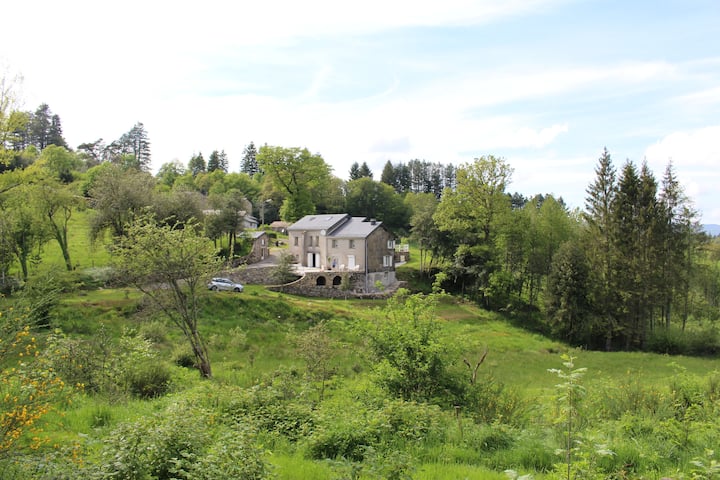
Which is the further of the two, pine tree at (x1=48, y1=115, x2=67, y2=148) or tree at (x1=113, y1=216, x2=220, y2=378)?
pine tree at (x1=48, y1=115, x2=67, y2=148)

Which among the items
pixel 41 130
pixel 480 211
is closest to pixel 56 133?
pixel 41 130

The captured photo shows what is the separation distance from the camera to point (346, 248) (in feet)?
166

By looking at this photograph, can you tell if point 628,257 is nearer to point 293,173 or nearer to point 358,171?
point 293,173

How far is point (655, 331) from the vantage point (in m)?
35.7

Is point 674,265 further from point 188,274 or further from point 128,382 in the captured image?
point 128,382

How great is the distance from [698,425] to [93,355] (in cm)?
1379

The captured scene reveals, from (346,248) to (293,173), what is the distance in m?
22.6

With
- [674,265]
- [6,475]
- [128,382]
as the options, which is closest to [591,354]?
[674,265]

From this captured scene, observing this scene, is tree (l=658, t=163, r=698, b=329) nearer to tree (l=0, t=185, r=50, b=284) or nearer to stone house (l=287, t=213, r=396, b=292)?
stone house (l=287, t=213, r=396, b=292)

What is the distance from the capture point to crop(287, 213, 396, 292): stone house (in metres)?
49.0

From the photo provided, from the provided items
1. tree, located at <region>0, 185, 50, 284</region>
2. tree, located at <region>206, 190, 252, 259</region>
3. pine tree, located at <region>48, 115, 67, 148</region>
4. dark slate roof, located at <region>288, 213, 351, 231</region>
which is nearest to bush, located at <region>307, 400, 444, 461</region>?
tree, located at <region>0, 185, 50, 284</region>

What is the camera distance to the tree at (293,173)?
222 feet

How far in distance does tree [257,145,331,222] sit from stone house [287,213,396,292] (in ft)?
41.5

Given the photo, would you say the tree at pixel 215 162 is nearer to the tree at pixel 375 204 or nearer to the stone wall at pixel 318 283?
the tree at pixel 375 204
